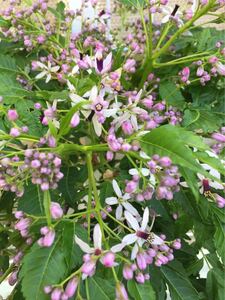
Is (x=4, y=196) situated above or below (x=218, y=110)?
below

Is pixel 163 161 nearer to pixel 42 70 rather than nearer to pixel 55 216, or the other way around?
pixel 55 216

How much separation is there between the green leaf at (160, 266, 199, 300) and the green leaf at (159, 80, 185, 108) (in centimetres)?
24

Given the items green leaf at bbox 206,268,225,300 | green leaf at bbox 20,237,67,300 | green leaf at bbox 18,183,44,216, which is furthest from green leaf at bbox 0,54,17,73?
green leaf at bbox 206,268,225,300

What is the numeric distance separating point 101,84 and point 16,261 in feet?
0.81

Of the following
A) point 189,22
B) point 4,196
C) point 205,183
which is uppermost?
point 189,22

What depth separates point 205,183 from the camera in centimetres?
53

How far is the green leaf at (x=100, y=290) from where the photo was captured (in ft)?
1.50

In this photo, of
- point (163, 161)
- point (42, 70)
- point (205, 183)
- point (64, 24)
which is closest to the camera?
point (163, 161)

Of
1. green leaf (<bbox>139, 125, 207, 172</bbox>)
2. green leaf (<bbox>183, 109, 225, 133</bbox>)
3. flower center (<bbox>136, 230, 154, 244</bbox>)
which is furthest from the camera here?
green leaf (<bbox>183, 109, 225, 133</bbox>)

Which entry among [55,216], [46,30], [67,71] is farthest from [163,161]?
[46,30]

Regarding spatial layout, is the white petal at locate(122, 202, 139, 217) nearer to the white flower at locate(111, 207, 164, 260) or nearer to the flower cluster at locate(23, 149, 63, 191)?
the white flower at locate(111, 207, 164, 260)

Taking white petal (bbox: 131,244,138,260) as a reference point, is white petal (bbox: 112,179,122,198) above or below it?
above

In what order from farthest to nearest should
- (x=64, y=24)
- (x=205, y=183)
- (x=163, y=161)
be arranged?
(x=64, y=24) → (x=205, y=183) → (x=163, y=161)

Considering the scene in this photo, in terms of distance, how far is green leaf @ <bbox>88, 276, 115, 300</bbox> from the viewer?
1.50 ft
